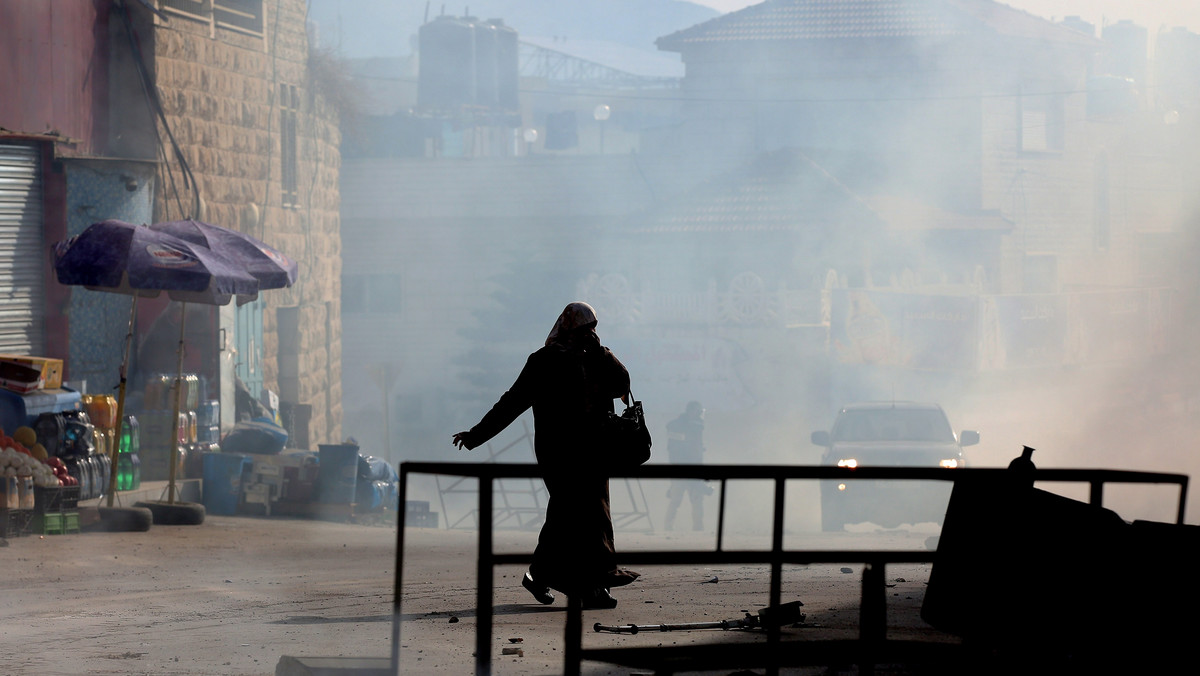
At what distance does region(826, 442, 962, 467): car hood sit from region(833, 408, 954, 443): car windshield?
225mm

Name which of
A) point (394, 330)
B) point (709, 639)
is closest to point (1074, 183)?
point (394, 330)

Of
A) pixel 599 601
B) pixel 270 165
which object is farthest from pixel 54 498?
pixel 270 165

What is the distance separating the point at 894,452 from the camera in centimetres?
1424

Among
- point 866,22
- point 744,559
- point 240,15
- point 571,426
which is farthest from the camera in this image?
point 866,22

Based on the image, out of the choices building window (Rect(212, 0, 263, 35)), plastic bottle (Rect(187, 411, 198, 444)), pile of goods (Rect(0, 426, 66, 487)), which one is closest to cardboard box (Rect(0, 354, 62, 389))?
pile of goods (Rect(0, 426, 66, 487))

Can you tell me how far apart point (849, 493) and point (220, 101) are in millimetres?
10140

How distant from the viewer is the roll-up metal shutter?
43.3 feet

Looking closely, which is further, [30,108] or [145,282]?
[30,108]

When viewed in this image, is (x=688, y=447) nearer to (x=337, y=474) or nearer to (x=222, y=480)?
(x=337, y=474)

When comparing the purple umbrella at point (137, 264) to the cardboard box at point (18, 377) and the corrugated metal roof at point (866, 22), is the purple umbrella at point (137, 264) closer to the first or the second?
the cardboard box at point (18, 377)

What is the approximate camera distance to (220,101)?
686 inches

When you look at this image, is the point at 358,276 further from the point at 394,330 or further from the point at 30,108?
the point at 30,108

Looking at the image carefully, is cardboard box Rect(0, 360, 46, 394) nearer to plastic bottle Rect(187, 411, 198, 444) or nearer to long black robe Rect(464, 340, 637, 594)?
plastic bottle Rect(187, 411, 198, 444)

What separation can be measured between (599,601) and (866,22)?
97.2 feet
